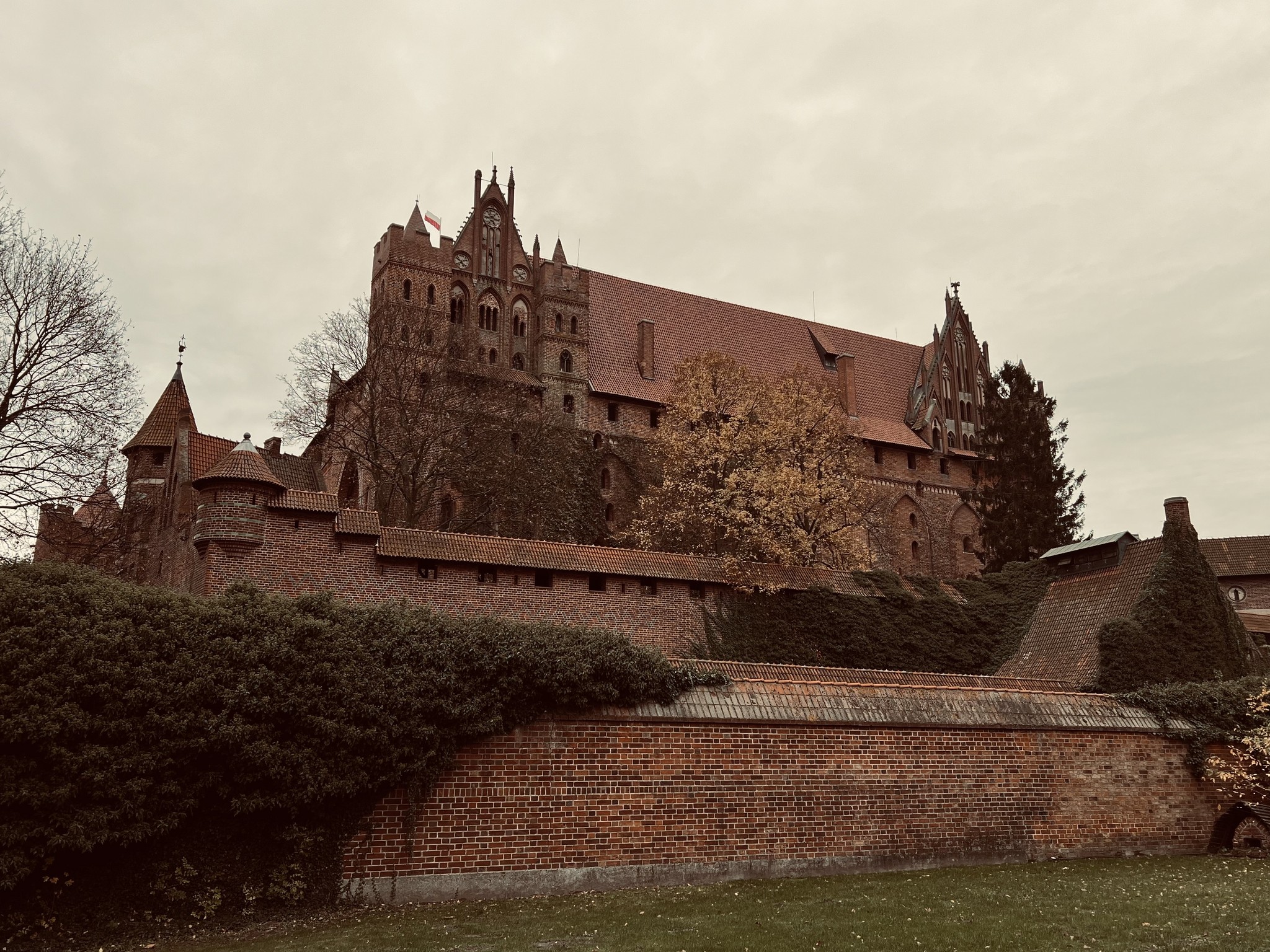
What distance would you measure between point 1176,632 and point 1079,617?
7.81 feet

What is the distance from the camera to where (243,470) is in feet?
69.6

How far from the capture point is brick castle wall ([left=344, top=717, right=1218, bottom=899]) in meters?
11.7

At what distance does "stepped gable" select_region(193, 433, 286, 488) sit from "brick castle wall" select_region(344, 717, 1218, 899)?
11.3 metres

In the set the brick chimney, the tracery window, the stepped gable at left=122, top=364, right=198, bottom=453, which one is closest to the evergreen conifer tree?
the brick chimney

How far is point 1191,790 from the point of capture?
15.6 meters

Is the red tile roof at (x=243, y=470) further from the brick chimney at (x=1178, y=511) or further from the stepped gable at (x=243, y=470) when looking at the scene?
the brick chimney at (x=1178, y=511)

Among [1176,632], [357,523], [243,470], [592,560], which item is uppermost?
[243,470]

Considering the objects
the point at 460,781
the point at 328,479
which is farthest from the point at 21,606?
the point at 328,479

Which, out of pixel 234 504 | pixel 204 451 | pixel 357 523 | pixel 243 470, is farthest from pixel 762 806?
pixel 204 451

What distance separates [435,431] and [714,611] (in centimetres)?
1076

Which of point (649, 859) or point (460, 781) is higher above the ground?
point (460, 781)

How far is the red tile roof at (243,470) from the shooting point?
69.3ft

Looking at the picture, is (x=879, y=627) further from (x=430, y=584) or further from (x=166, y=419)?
(x=166, y=419)

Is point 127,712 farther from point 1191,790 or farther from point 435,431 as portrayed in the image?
point 435,431
